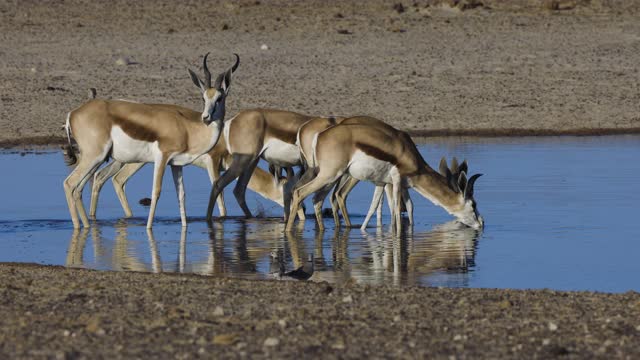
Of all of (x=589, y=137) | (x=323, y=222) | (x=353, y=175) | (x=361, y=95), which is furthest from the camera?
(x=361, y=95)

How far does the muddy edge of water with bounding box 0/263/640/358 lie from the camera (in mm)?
7984

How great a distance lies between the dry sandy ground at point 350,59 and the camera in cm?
2356

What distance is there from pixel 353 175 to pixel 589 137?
853 centimetres

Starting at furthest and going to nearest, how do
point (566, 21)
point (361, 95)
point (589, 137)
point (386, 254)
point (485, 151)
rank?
A: point (566, 21) → point (361, 95) → point (589, 137) → point (485, 151) → point (386, 254)

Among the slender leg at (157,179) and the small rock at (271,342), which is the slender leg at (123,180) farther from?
the small rock at (271,342)

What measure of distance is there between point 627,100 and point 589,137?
8.36ft

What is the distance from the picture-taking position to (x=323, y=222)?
51.5 ft

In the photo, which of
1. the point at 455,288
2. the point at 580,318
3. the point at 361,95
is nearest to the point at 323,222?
the point at 455,288

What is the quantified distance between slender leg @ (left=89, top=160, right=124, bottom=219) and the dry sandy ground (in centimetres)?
514

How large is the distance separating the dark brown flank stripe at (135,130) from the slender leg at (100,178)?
56.6 inches

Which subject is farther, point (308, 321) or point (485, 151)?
point (485, 151)

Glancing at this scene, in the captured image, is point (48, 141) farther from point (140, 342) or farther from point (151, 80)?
point (140, 342)

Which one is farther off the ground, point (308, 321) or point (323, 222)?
point (308, 321)

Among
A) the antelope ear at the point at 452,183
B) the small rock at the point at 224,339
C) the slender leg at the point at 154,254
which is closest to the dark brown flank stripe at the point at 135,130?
the slender leg at the point at 154,254
